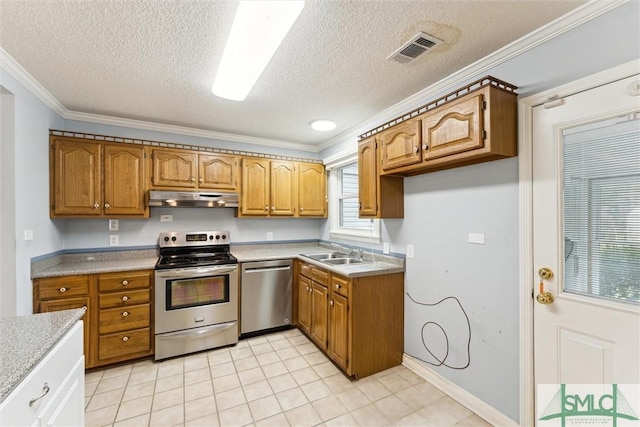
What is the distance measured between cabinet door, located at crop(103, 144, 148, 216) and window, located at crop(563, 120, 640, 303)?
3628mm

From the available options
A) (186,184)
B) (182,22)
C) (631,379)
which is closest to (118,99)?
(186,184)

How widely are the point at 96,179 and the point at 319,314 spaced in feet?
8.71

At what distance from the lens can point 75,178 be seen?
8.85ft

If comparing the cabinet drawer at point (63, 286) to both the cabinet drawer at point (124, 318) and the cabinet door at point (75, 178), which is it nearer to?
the cabinet drawer at point (124, 318)

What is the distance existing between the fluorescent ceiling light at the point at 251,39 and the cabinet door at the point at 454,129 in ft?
3.76

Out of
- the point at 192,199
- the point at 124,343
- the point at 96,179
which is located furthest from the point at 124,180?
the point at 124,343

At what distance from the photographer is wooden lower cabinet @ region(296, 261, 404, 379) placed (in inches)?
92.5

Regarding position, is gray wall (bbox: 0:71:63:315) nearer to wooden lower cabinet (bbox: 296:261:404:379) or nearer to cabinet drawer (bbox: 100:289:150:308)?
cabinet drawer (bbox: 100:289:150:308)

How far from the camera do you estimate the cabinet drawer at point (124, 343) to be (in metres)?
2.53

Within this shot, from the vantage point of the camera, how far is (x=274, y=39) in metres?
1.54

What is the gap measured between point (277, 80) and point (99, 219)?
2.51 meters

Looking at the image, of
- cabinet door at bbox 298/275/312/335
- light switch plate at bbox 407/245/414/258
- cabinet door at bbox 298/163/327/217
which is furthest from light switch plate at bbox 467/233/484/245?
cabinet door at bbox 298/163/327/217

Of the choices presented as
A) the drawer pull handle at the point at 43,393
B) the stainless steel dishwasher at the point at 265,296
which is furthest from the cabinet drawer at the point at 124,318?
the drawer pull handle at the point at 43,393

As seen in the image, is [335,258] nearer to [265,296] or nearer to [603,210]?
[265,296]
